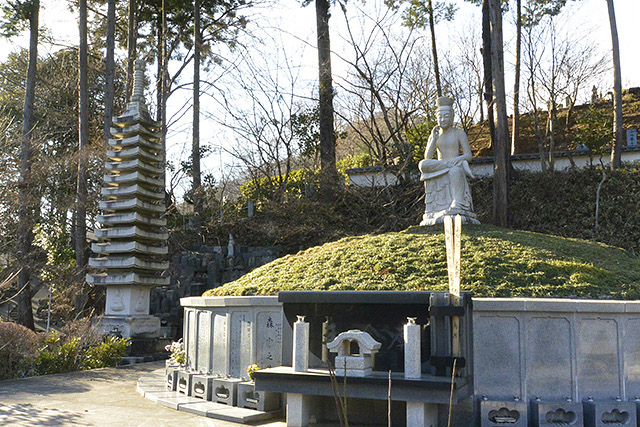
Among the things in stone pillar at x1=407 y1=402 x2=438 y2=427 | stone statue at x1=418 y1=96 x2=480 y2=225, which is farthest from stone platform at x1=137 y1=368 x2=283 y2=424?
stone statue at x1=418 y1=96 x2=480 y2=225

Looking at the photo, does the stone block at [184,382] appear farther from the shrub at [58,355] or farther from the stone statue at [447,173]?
the stone statue at [447,173]

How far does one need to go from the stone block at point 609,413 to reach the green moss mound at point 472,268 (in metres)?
1.67

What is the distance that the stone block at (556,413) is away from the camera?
652 cm

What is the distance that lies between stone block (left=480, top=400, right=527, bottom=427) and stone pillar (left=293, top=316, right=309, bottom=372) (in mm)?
2076

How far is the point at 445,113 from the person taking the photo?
12.2m

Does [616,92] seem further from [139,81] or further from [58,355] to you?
[58,355]

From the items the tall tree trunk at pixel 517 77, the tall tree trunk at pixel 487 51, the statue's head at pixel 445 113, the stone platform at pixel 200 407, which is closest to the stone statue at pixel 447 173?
the statue's head at pixel 445 113

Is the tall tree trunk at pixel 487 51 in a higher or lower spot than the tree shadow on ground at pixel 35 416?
higher

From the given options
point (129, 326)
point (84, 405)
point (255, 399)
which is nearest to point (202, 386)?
point (255, 399)

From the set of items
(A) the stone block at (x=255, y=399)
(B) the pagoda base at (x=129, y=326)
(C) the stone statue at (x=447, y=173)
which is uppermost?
(C) the stone statue at (x=447, y=173)

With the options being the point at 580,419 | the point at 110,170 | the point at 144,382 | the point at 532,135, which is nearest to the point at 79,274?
the point at 110,170

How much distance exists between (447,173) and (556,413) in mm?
6120

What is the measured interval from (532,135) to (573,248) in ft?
56.8

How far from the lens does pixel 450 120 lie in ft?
40.0
